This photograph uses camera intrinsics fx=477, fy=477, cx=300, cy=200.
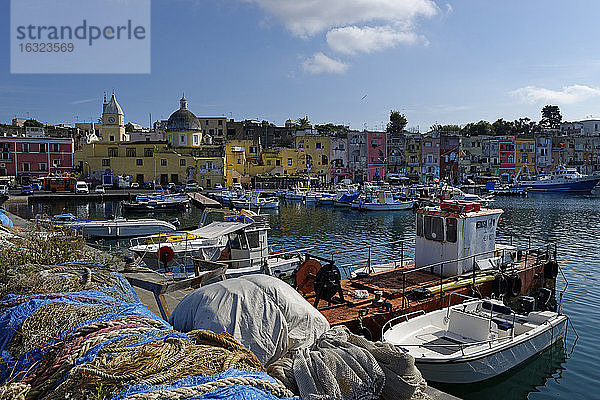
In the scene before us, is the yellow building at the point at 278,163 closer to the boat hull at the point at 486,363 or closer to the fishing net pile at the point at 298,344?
the boat hull at the point at 486,363

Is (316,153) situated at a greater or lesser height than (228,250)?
greater

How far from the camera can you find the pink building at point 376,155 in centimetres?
8194

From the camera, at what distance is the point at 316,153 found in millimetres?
78875

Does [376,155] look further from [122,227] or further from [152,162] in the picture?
[122,227]

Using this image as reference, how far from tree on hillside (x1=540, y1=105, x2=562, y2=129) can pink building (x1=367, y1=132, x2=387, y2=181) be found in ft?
194

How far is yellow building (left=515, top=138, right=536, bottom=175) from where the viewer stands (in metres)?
89.2

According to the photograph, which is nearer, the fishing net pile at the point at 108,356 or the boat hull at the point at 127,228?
the fishing net pile at the point at 108,356

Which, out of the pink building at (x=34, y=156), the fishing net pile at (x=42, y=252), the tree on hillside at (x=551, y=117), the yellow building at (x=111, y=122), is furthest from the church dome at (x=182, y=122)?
the tree on hillside at (x=551, y=117)

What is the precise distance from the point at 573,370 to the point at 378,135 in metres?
72.6

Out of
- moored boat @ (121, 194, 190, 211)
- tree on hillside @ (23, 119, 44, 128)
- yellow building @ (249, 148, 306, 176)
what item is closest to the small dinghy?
moored boat @ (121, 194, 190, 211)

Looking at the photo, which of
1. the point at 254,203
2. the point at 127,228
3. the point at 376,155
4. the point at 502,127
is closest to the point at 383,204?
the point at 254,203

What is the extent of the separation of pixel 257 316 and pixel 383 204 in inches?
1806

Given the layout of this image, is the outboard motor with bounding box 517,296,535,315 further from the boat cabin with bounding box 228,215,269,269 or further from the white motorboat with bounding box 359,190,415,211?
the white motorboat with bounding box 359,190,415,211

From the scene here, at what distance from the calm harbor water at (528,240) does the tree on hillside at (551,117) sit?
61.1m
